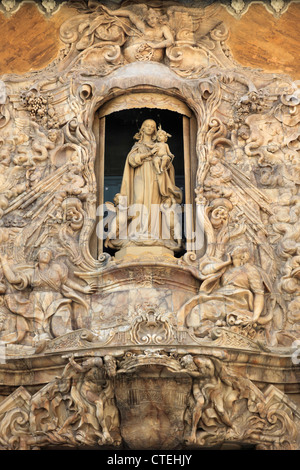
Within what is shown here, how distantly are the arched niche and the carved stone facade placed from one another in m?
0.03

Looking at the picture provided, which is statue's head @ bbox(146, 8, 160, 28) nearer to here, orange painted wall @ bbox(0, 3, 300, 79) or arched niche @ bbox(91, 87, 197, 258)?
arched niche @ bbox(91, 87, 197, 258)

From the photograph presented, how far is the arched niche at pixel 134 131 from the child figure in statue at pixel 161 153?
0.36m

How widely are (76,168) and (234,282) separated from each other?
2.26 metres

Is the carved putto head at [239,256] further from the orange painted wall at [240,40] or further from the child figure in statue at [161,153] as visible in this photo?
the orange painted wall at [240,40]

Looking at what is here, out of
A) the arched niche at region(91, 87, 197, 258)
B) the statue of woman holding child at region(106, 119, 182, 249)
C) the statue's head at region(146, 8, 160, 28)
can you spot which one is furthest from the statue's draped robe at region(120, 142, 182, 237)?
the statue's head at region(146, 8, 160, 28)

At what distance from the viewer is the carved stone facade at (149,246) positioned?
38.8 feet

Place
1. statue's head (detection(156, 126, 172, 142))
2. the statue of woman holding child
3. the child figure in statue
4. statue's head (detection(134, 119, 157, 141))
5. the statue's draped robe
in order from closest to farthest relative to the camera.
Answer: the statue of woman holding child, the statue's draped robe, the child figure in statue, statue's head (detection(156, 126, 172, 142)), statue's head (detection(134, 119, 157, 141))

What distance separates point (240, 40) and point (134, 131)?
167cm

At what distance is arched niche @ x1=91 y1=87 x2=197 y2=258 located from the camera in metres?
13.8

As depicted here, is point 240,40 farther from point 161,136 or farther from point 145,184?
point 145,184

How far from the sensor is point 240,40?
14.1 m

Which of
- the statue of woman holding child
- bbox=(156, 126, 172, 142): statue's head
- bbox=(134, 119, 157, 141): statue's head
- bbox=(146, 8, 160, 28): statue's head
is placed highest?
bbox=(146, 8, 160, 28): statue's head

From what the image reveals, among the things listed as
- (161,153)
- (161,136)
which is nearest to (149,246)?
(161,153)

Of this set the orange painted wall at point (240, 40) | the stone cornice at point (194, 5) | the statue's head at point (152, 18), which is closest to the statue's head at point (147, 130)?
the statue's head at point (152, 18)
